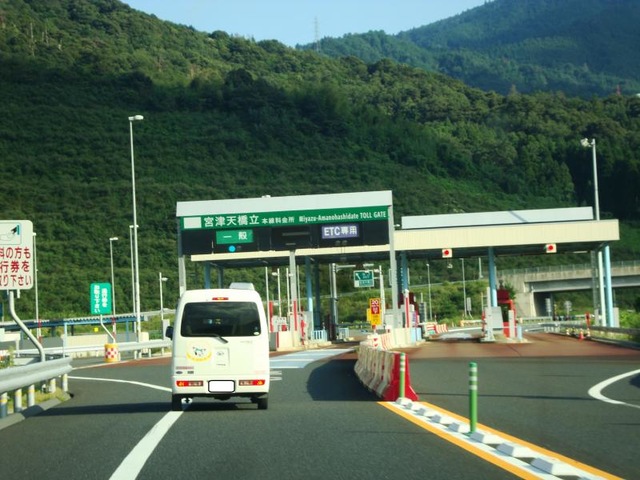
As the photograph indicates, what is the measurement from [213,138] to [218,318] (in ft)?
391

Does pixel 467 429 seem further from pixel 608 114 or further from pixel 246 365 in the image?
pixel 608 114

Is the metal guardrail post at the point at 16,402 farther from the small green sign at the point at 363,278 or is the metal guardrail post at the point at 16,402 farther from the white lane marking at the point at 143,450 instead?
the small green sign at the point at 363,278

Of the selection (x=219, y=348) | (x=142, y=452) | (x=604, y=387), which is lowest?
(x=604, y=387)

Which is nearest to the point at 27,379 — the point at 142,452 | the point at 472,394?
the point at 142,452

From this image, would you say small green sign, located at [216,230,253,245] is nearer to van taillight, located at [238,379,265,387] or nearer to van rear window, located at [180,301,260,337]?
van rear window, located at [180,301,260,337]

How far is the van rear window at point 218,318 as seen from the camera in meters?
18.2

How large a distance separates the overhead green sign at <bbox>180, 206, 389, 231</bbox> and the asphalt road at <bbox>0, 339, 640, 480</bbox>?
25871mm

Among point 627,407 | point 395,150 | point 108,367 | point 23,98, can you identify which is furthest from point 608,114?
point 627,407

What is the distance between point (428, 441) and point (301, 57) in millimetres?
184771

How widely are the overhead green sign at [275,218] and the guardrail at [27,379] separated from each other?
28.5 m

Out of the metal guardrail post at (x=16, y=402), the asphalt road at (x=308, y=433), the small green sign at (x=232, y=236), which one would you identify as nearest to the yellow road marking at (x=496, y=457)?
the asphalt road at (x=308, y=433)

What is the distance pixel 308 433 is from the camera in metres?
13.9

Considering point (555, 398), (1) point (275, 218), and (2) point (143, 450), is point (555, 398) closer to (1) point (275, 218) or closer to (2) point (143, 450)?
(2) point (143, 450)

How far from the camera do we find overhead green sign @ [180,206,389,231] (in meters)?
51.2
